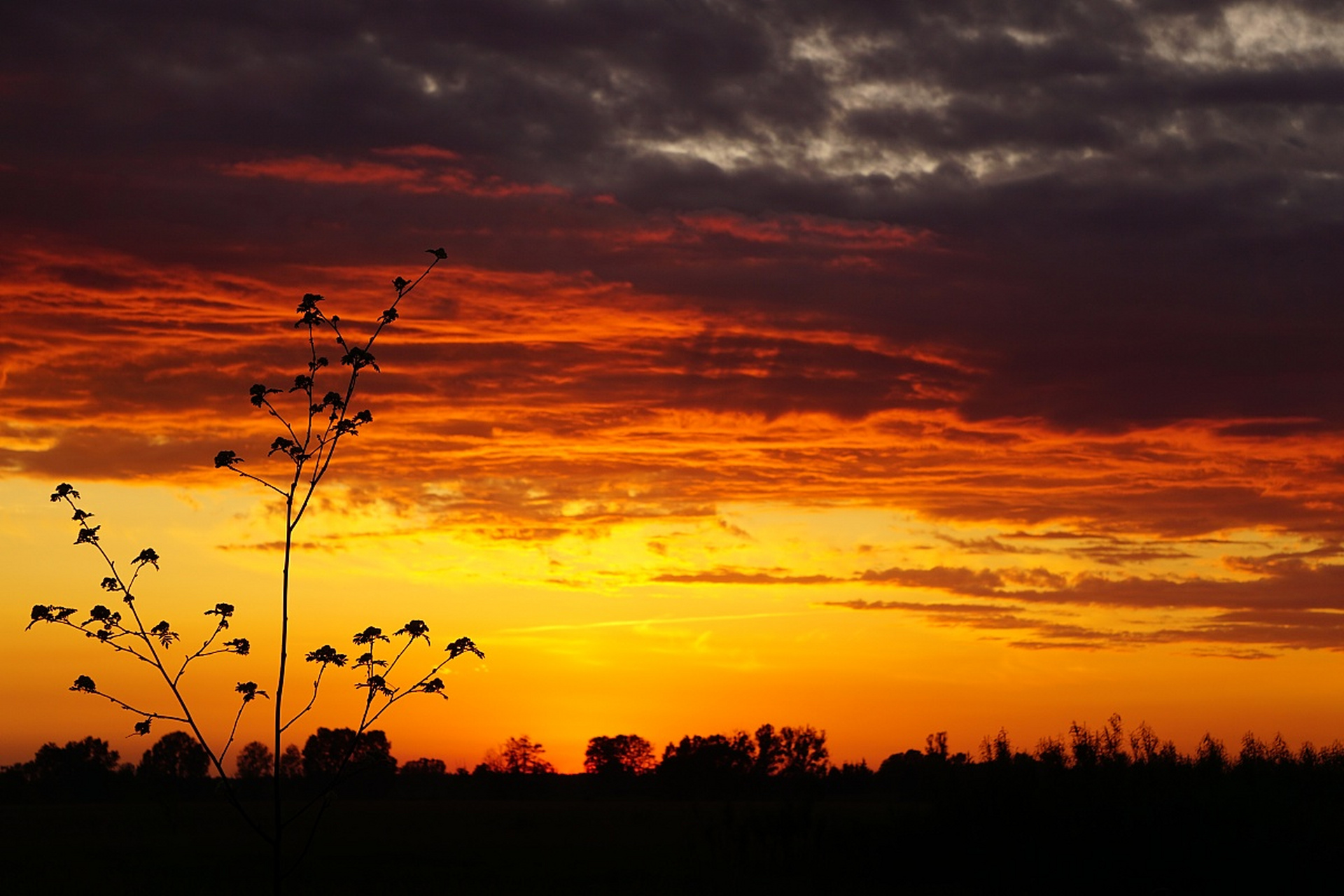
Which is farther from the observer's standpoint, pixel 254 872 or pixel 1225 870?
pixel 254 872

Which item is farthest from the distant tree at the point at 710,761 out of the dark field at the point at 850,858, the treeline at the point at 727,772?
the dark field at the point at 850,858

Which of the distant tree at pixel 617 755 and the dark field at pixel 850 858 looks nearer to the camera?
the dark field at pixel 850 858

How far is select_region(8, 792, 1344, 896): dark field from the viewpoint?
26.8m

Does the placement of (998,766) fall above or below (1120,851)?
above

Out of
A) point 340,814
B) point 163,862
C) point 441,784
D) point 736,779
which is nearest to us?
point 163,862

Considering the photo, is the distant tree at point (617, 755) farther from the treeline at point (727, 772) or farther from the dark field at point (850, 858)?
the dark field at point (850, 858)

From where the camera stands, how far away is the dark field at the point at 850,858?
2675 centimetres

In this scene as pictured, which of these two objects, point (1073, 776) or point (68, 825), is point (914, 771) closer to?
point (1073, 776)

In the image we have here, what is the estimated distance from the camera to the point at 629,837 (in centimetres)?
4794

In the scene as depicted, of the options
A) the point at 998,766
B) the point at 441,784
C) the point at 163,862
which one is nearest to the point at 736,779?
the point at 441,784

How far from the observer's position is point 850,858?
30969 mm

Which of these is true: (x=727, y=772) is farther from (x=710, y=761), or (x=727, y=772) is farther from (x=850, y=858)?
(x=850, y=858)

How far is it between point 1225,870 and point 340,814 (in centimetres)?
5034

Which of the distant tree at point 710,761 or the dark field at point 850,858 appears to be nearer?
the dark field at point 850,858
